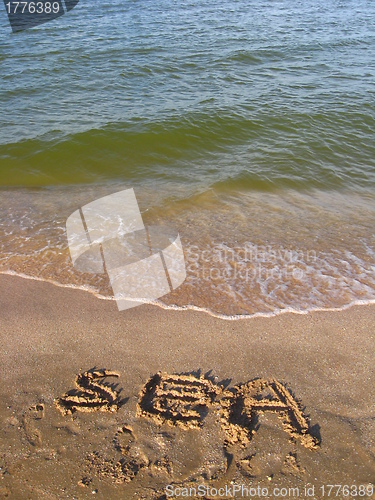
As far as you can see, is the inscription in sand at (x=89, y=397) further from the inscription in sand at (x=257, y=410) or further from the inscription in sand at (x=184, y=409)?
the inscription in sand at (x=257, y=410)

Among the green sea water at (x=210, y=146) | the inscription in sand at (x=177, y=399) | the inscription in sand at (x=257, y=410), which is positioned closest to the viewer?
the inscription in sand at (x=257, y=410)

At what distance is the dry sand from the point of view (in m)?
2.68

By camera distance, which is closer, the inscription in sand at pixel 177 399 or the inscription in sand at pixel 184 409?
the inscription in sand at pixel 184 409

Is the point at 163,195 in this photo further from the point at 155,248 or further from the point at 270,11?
the point at 270,11

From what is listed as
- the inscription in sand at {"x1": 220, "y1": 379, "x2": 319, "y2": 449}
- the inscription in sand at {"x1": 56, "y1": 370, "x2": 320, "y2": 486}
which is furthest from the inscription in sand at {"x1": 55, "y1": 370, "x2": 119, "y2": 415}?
the inscription in sand at {"x1": 220, "y1": 379, "x2": 319, "y2": 449}

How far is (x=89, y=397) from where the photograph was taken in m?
3.17

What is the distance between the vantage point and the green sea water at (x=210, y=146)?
4.78 m

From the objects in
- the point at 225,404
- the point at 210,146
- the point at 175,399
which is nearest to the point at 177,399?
the point at 175,399

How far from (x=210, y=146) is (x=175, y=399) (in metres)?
5.94

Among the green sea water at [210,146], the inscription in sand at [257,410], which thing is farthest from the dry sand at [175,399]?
the green sea water at [210,146]

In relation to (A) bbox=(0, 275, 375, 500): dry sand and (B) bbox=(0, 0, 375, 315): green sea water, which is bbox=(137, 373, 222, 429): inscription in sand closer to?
(A) bbox=(0, 275, 375, 500): dry sand

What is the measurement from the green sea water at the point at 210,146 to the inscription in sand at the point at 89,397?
1.23 meters

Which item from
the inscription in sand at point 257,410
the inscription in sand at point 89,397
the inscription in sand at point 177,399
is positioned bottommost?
the inscription in sand at point 257,410

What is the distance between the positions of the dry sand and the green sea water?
495 millimetres
